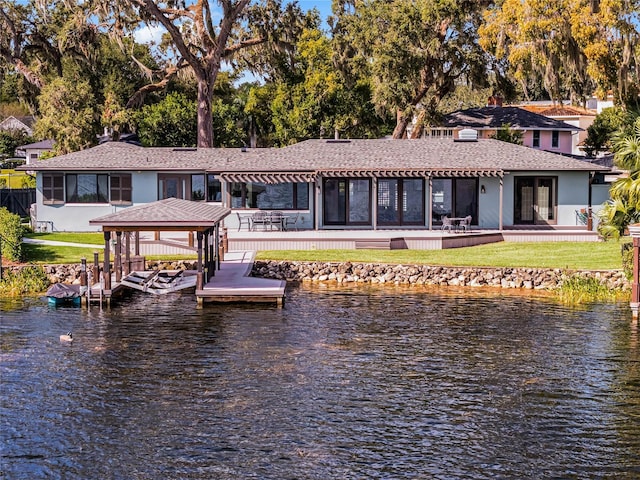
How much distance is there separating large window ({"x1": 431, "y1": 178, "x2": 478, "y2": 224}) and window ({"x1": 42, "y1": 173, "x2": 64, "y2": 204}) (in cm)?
1738

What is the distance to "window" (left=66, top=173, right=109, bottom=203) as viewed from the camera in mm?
43781

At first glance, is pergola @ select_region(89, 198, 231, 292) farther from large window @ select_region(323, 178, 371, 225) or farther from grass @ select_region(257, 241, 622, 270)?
large window @ select_region(323, 178, 371, 225)

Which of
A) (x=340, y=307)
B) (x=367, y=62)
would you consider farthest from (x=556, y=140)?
(x=340, y=307)

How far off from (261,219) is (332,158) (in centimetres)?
462

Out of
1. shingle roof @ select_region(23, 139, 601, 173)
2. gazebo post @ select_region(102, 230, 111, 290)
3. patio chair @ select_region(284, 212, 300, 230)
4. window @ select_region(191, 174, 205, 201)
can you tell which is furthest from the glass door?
gazebo post @ select_region(102, 230, 111, 290)

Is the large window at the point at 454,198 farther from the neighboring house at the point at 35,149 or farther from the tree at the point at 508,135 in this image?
the neighboring house at the point at 35,149

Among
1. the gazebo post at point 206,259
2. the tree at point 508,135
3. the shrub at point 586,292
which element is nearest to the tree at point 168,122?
the tree at point 508,135

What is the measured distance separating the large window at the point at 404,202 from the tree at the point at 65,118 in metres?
19.6

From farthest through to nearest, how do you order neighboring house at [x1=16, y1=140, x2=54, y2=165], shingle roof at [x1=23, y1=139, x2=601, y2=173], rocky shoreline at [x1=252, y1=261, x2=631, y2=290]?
neighboring house at [x1=16, y1=140, x2=54, y2=165] → shingle roof at [x1=23, y1=139, x2=601, y2=173] → rocky shoreline at [x1=252, y1=261, x2=631, y2=290]

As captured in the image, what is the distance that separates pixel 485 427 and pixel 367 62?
44.2 meters

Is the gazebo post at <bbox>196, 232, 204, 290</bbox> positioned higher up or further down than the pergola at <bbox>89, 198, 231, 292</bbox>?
further down

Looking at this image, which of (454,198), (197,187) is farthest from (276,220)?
(454,198)

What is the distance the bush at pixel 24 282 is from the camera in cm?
3261

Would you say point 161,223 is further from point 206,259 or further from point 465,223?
point 465,223
